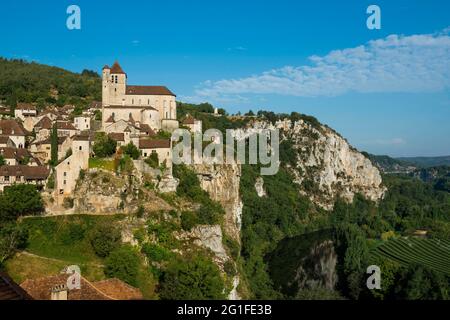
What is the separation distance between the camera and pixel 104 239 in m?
36.9

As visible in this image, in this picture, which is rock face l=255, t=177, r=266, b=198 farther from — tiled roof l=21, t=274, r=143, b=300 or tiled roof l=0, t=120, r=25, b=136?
tiled roof l=21, t=274, r=143, b=300

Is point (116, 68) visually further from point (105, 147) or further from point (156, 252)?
point (156, 252)

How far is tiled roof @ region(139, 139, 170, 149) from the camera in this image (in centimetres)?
4398

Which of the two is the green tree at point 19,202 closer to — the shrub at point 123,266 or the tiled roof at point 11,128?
the shrub at point 123,266

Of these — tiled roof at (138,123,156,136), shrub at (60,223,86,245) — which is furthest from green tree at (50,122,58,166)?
tiled roof at (138,123,156,136)

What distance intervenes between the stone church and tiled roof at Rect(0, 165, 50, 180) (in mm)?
9242

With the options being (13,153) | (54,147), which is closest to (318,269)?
(54,147)

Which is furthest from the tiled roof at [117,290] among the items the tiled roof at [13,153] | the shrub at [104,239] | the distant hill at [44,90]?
the distant hill at [44,90]

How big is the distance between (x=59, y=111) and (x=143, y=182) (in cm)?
2234

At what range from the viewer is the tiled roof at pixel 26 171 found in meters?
39.7

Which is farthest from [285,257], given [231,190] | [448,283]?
[448,283]

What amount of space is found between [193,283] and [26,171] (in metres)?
18.5

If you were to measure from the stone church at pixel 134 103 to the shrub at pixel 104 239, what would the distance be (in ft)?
45.5
